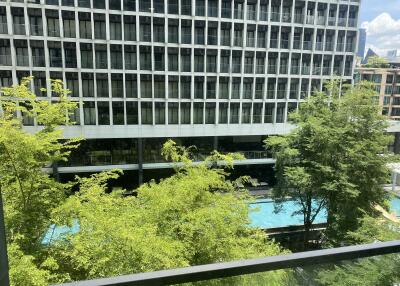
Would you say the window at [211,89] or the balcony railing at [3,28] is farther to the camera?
the window at [211,89]

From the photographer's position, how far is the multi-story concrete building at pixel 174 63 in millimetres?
16406

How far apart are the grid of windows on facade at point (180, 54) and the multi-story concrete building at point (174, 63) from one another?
0.06m

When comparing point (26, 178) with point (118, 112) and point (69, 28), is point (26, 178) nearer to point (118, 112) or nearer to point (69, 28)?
point (118, 112)

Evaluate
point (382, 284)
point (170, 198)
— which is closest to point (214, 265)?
point (382, 284)

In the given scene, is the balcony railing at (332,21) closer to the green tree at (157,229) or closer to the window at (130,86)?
the window at (130,86)

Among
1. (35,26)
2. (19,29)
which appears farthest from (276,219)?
(19,29)

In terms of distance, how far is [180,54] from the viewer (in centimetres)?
1795

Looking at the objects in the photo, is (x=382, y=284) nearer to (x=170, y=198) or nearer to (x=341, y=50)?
(x=170, y=198)

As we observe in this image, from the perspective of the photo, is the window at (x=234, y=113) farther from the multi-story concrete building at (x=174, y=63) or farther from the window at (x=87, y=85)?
the window at (x=87, y=85)

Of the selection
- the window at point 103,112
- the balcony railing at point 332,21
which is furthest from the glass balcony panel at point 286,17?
the window at point 103,112

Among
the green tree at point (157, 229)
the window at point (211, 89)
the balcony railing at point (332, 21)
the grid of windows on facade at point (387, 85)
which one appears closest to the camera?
the green tree at point (157, 229)

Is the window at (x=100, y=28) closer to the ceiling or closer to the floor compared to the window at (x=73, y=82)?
closer to the ceiling

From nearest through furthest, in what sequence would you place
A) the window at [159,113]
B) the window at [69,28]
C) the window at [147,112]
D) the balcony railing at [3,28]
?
the balcony railing at [3,28]
the window at [69,28]
the window at [147,112]
the window at [159,113]

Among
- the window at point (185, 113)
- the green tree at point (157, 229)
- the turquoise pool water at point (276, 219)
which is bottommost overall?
the turquoise pool water at point (276, 219)
